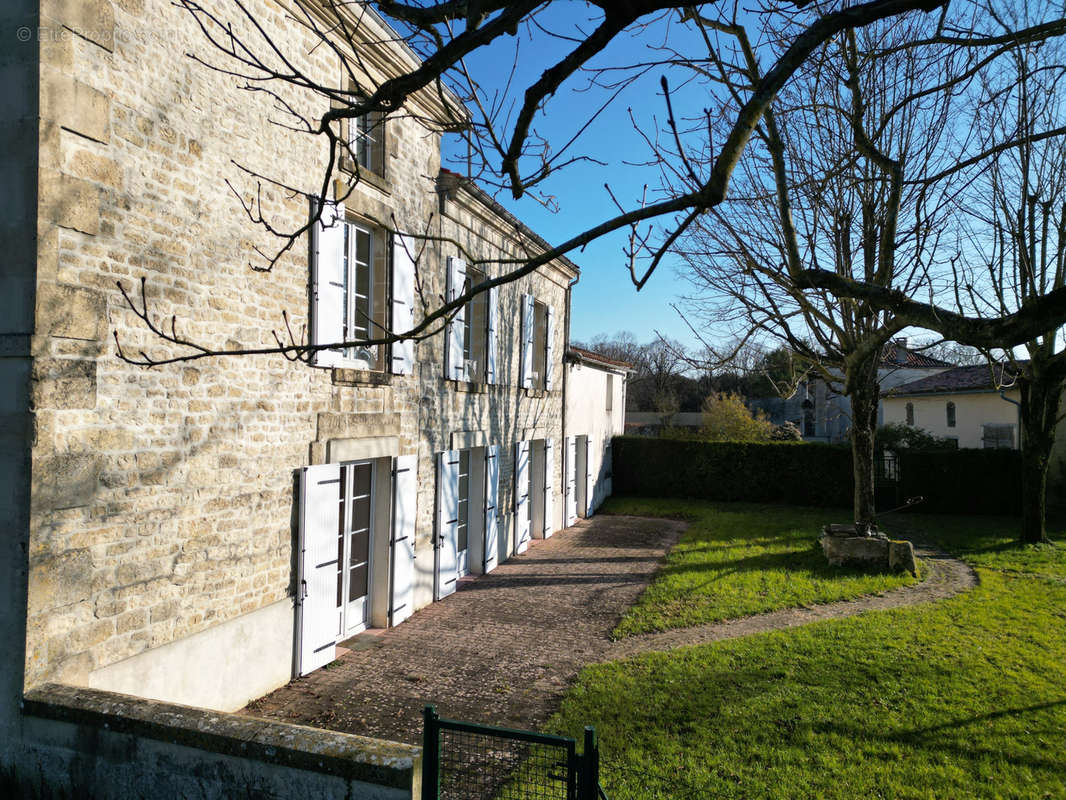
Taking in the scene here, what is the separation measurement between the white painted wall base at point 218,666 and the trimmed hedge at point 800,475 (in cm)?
1371

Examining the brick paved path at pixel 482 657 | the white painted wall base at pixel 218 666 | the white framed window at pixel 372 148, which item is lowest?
the brick paved path at pixel 482 657

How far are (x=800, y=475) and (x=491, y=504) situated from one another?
10.2 metres

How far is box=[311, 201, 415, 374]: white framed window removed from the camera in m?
5.80

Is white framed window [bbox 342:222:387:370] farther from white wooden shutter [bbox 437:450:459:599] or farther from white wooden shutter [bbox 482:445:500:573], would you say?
white wooden shutter [bbox 482:445:500:573]

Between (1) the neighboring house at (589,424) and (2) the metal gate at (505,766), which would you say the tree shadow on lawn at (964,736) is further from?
(1) the neighboring house at (589,424)

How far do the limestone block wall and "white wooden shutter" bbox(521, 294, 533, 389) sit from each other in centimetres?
510

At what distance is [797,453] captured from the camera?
1645cm

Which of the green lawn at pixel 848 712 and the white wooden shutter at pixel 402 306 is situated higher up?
the white wooden shutter at pixel 402 306

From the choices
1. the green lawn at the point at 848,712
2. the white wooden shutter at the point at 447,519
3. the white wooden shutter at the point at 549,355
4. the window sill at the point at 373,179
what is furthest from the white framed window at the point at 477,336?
the green lawn at the point at 848,712

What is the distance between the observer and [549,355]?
40.4ft

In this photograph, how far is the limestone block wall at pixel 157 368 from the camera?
370cm

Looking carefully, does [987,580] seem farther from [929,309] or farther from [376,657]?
[376,657]

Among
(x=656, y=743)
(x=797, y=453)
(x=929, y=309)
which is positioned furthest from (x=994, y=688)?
(x=797, y=453)

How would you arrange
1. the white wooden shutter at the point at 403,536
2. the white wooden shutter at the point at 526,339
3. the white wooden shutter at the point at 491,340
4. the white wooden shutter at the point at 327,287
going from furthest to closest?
the white wooden shutter at the point at 526,339 → the white wooden shutter at the point at 491,340 → the white wooden shutter at the point at 403,536 → the white wooden shutter at the point at 327,287
